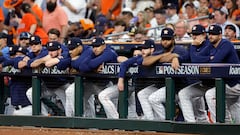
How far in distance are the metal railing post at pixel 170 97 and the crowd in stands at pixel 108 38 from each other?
117 millimetres

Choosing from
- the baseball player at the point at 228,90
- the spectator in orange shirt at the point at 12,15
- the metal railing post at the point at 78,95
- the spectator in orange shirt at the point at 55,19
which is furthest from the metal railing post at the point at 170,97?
the spectator in orange shirt at the point at 12,15

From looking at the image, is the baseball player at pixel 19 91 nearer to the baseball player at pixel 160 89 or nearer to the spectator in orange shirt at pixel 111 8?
the baseball player at pixel 160 89

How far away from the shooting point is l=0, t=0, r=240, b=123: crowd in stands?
10.2 m

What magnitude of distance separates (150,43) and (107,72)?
2.05 feet

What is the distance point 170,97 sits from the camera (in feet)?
32.8

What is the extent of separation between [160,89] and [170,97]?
21cm

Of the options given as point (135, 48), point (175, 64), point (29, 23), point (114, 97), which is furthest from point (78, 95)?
point (29, 23)

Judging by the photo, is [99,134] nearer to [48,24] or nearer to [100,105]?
[100,105]

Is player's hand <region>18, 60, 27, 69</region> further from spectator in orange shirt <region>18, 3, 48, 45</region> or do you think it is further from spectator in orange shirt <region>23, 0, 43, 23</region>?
spectator in orange shirt <region>23, 0, 43, 23</region>

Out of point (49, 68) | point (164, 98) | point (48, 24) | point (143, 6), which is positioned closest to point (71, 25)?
point (48, 24)

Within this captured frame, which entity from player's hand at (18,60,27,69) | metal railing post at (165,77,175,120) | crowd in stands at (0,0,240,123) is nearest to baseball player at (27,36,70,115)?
crowd in stands at (0,0,240,123)

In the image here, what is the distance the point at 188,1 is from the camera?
16438 millimetres

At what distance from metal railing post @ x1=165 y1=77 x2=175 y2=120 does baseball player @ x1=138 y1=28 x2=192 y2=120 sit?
0.30 ft

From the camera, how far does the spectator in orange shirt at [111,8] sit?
17.4 metres
